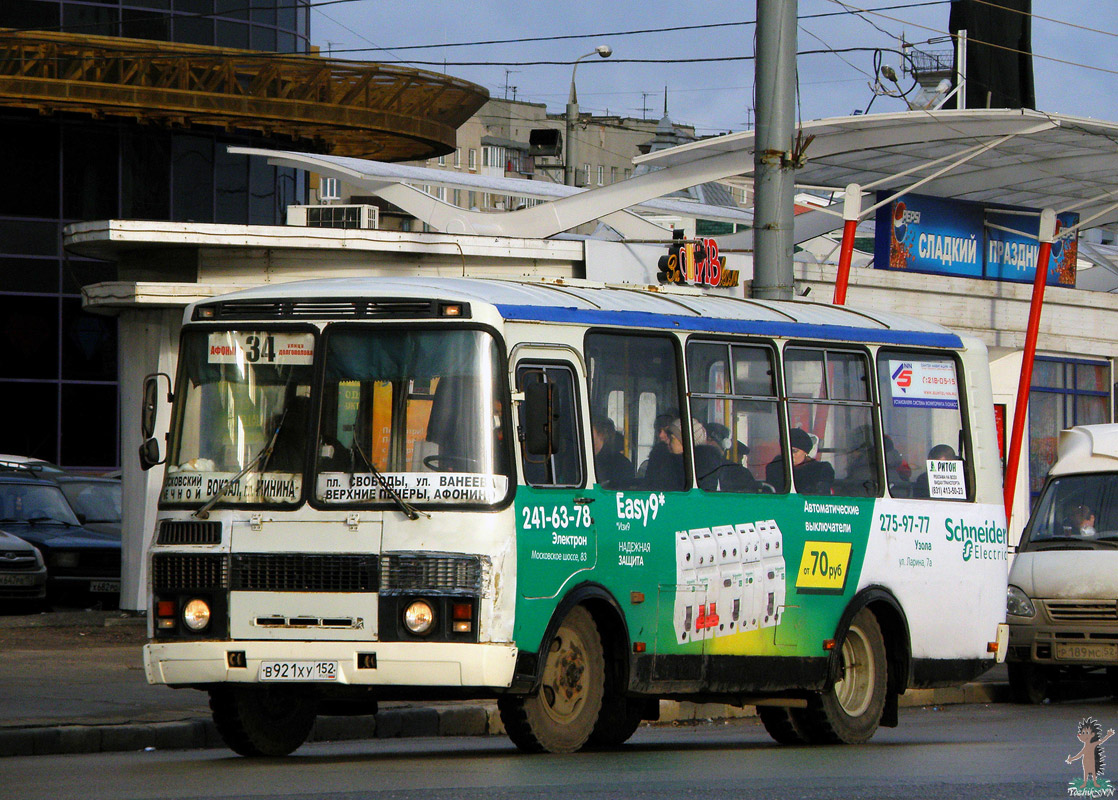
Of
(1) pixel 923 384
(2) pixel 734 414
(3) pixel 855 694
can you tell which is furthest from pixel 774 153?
(3) pixel 855 694

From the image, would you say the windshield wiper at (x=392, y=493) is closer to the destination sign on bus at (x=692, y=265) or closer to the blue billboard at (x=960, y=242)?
the destination sign on bus at (x=692, y=265)

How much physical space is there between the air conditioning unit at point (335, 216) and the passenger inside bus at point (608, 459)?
43.1ft

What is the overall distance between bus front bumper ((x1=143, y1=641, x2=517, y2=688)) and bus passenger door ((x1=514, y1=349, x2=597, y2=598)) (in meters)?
0.47

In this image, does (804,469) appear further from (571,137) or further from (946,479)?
(571,137)

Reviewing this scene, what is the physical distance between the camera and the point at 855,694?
13.0m

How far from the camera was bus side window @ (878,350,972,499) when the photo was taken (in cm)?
1341

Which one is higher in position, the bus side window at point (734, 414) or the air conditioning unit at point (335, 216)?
the air conditioning unit at point (335, 216)

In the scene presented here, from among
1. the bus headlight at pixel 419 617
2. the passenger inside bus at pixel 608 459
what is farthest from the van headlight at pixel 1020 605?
the bus headlight at pixel 419 617

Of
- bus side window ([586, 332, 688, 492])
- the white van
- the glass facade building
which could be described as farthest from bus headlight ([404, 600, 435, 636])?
the glass facade building

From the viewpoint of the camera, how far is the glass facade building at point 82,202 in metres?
38.6

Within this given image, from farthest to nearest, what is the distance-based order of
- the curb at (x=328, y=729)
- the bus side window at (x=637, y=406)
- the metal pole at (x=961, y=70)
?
1. the metal pole at (x=961, y=70)
2. the curb at (x=328, y=729)
3. the bus side window at (x=637, y=406)

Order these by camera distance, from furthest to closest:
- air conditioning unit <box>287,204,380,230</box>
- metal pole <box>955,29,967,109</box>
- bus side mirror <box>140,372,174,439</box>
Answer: metal pole <box>955,29,967,109</box> → air conditioning unit <box>287,204,380,230</box> → bus side mirror <box>140,372,174,439</box>

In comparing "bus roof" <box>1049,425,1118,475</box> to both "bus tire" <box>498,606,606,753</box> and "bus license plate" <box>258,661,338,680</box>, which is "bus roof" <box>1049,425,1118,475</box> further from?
"bus license plate" <box>258,661,338,680</box>

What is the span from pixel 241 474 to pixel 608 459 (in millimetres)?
2076
